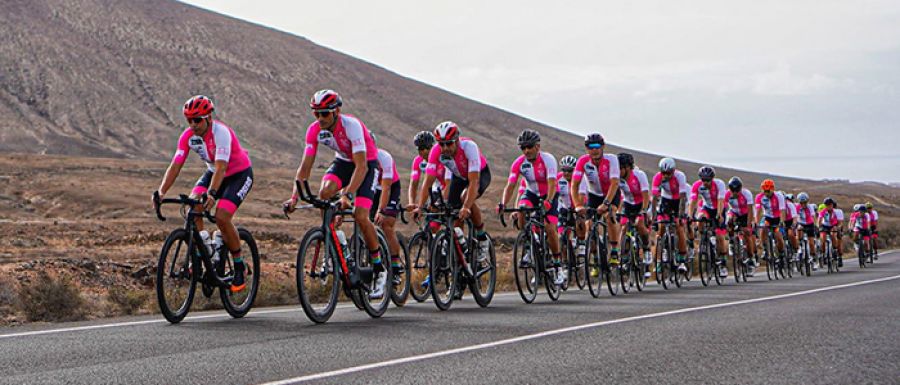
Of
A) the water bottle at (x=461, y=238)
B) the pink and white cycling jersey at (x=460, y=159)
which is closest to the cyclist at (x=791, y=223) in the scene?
the pink and white cycling jersey at (x=460, y=159)

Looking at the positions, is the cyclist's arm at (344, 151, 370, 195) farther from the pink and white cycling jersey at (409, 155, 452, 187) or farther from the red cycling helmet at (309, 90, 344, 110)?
the pink and white cycling jersey at (409, 155, 452, 187)

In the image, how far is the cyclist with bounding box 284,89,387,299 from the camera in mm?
10219

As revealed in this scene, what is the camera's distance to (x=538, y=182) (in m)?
14.3

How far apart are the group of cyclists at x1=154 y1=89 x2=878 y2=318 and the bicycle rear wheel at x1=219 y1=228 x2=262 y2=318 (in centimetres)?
14

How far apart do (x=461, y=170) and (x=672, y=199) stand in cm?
661

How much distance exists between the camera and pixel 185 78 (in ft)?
435

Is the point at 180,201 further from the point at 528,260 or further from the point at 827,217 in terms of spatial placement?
the point at 827,217

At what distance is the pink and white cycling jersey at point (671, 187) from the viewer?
18.0 m

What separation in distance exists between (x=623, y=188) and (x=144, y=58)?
417 ft

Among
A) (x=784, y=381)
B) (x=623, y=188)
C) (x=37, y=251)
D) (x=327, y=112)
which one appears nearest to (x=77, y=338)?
(x=327, y=112)

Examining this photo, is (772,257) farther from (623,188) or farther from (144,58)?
(144,58)

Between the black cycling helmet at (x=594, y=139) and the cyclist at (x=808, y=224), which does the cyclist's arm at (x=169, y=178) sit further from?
the cyclist at (x=808, y=224)

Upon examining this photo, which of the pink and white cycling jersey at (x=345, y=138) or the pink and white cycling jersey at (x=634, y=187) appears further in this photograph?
the pink and white cycling jersey at (x=634, y=187)

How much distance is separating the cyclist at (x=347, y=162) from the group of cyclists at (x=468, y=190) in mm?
12
